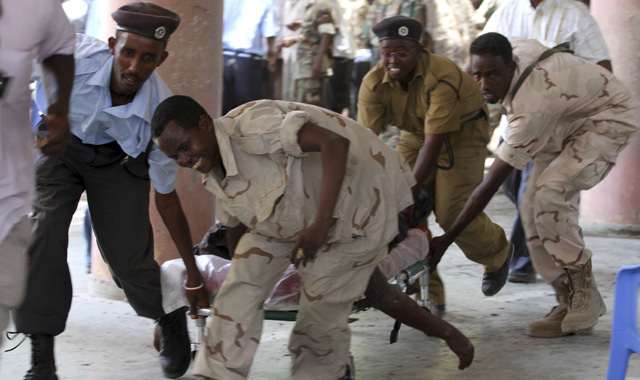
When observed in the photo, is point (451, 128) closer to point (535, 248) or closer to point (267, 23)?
point (535, 248)

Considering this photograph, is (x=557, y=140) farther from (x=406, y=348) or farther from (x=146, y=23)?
(x=146, y=23)

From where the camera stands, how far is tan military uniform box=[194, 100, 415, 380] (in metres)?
3.15

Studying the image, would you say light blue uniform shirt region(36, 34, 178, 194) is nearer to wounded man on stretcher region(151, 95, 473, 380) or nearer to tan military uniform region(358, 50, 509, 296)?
wounded man on stretcher region(151, 95, 473, 380)

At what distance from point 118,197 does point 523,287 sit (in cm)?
280

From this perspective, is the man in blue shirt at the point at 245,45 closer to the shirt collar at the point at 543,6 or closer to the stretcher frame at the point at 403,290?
the shirt collar at the point at 543,6

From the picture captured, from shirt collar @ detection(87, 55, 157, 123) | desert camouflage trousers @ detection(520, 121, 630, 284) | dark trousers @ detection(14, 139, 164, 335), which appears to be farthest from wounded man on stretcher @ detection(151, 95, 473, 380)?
desert camouflage trousers @ detection(520, 121, 630, 284)

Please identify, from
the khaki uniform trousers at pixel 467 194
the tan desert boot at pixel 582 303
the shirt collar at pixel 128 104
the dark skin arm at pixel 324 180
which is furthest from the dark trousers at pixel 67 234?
the tan desert boot at pixel 582 303

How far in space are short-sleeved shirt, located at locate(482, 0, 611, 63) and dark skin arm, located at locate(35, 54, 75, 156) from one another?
10.8ft

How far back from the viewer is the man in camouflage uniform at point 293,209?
304 cm

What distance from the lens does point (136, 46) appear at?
3.32m

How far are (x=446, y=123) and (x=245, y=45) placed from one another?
442cm

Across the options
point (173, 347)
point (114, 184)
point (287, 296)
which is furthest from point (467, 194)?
point (114, 184)

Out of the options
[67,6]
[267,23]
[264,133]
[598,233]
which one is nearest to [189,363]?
[264,133]

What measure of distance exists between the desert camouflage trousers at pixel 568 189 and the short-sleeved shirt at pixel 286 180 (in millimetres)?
1155
